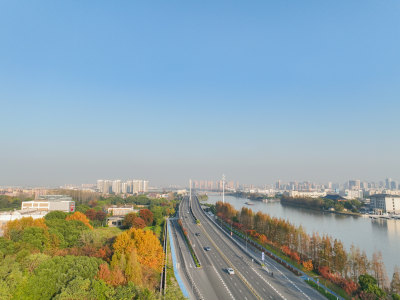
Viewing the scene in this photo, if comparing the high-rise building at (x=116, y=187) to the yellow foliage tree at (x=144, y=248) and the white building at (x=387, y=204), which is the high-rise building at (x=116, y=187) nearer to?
the white building at (x=387, y=204)

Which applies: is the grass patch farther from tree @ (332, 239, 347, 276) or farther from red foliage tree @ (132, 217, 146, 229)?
red foliage tree @ (132, 217, 146, 229)

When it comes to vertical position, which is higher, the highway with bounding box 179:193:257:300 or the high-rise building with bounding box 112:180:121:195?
the highway with bounding box 179:193:257:300

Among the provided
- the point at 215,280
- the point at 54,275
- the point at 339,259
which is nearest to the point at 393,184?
the point at 339,259

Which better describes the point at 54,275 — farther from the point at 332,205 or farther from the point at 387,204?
the point at 387,204

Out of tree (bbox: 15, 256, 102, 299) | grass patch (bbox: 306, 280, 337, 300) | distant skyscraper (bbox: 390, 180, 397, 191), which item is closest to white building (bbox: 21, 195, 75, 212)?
tree (bbox: 15, 256, 102, 299)

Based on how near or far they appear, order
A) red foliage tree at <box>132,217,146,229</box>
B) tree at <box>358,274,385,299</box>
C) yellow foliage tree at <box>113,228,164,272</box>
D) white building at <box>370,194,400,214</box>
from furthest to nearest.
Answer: white building at <box>370,194,400,214</box>
red foliage tree at <box>132,217,146,229</box>
yellow foliage tree at <box>113,228,164,272</box>
tree at <box>358,274,385,299</box>

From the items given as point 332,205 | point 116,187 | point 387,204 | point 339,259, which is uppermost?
point 339,259

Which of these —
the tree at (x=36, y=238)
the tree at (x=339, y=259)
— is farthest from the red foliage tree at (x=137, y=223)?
the tree at (x=339, y=259)
